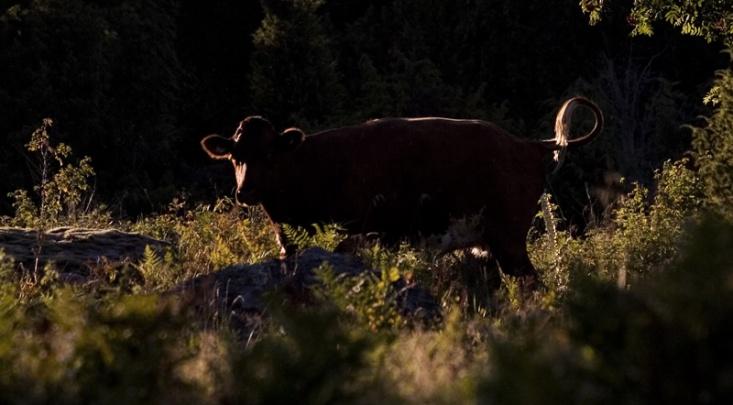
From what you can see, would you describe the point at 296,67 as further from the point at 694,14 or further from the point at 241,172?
the point at 241,172

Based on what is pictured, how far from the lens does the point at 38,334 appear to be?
552 centimetres

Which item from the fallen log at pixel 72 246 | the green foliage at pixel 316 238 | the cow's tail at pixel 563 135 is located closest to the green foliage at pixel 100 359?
the fallen log at pixel 72 246

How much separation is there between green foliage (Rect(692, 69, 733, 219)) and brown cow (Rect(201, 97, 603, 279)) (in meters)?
1.68

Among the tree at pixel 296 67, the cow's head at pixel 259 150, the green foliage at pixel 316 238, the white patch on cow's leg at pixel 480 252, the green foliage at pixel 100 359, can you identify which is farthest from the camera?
the tree at pixel 296 67

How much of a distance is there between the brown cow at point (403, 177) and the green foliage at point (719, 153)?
1681 millimetres

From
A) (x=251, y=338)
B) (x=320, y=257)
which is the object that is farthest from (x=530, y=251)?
(x=251, y=338)

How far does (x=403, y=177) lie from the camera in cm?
1063

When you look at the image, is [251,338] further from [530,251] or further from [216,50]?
[216,50]

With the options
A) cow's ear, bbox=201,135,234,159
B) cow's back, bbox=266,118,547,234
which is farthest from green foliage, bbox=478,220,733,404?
cow's ear, bbox=201,135,234,159

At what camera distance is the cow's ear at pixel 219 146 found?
36.8 feet

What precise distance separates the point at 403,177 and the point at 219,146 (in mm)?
1721

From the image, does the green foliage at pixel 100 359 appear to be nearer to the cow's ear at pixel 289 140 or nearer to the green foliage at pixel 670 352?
the green foliage at pixel 670 352

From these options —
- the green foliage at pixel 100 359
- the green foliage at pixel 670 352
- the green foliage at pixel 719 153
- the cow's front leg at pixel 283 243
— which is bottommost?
the cow's front leg at pixel 283 243

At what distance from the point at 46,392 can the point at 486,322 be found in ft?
11.3
